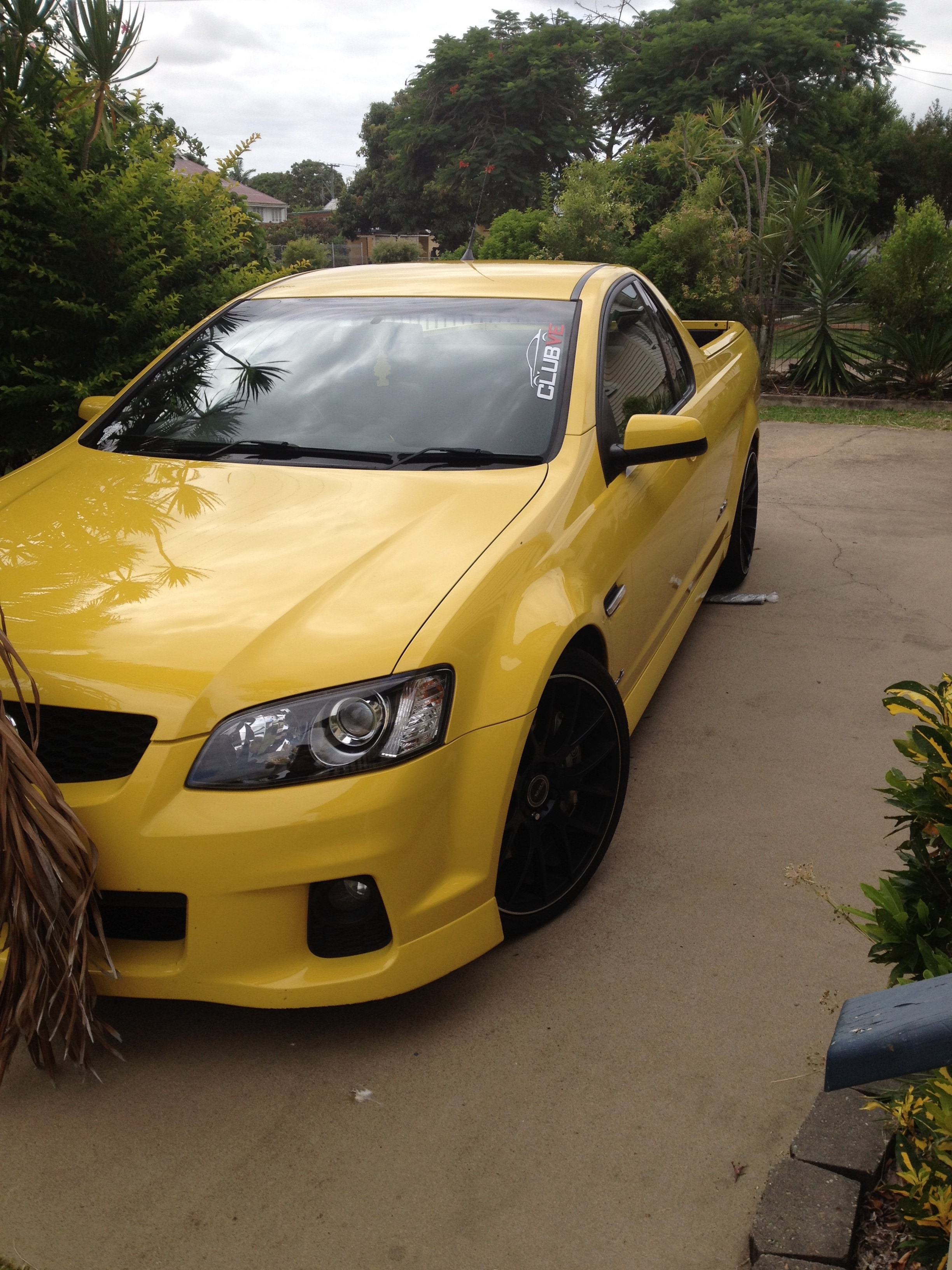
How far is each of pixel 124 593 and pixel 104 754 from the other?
42cm

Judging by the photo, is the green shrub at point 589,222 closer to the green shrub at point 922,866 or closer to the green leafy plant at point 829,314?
the green leafy plant at point 829,314

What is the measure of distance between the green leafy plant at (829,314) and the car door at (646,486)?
27.8 ft

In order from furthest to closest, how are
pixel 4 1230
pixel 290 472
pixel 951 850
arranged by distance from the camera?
pixel 290 472 < pixel 4 1230 < pixel 951 850

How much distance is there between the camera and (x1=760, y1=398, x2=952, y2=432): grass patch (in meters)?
10.8

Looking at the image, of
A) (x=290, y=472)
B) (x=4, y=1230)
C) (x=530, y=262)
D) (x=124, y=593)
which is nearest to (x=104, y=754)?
(x=124, y=593)

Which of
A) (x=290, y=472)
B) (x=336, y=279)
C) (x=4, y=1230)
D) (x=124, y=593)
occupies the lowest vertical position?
(x=4, y=1230)

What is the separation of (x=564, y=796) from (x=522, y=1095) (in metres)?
0.76

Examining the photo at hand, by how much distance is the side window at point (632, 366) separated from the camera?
11.6 feet

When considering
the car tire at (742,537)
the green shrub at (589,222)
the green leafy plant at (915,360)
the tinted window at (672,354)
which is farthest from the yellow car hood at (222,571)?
the green shrub at (589,222)

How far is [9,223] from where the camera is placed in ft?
16.4

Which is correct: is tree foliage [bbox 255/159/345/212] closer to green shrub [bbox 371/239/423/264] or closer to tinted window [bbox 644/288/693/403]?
green shrub [bbox 371/239/423/264]

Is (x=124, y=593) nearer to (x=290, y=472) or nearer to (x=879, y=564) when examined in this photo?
(x=290, y=472)

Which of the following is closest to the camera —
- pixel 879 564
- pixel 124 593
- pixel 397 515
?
pixel 124 593

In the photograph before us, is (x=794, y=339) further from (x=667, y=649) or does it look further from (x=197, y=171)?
(x=667, y=649)
